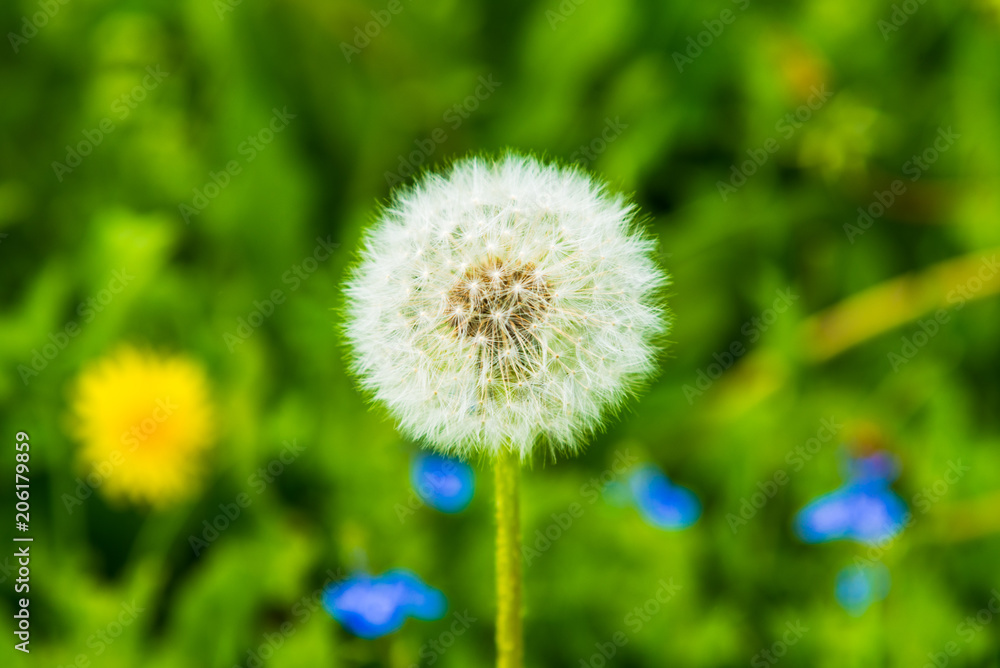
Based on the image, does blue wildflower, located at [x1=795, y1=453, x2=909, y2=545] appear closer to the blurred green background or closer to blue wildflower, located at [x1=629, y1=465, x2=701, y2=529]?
the blurred green background

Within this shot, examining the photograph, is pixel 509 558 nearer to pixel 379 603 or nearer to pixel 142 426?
pixel 379 603

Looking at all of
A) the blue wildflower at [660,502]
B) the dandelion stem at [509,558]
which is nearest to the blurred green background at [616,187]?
the blue wildflower at [660,502]

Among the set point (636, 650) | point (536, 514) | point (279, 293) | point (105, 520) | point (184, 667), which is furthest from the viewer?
point (279, 293)

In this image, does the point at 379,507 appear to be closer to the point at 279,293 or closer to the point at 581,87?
the point at 279,293

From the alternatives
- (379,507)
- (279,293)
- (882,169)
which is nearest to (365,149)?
(279,293)

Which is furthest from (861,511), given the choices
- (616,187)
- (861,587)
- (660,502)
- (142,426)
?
(142,426)

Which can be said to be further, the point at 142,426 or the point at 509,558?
the point at 142,426

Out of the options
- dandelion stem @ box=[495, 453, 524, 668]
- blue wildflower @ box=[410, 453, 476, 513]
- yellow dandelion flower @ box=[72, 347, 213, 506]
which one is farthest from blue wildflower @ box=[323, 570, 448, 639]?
yellow dandelion flower @ box=[72, 347, 213, 506]
